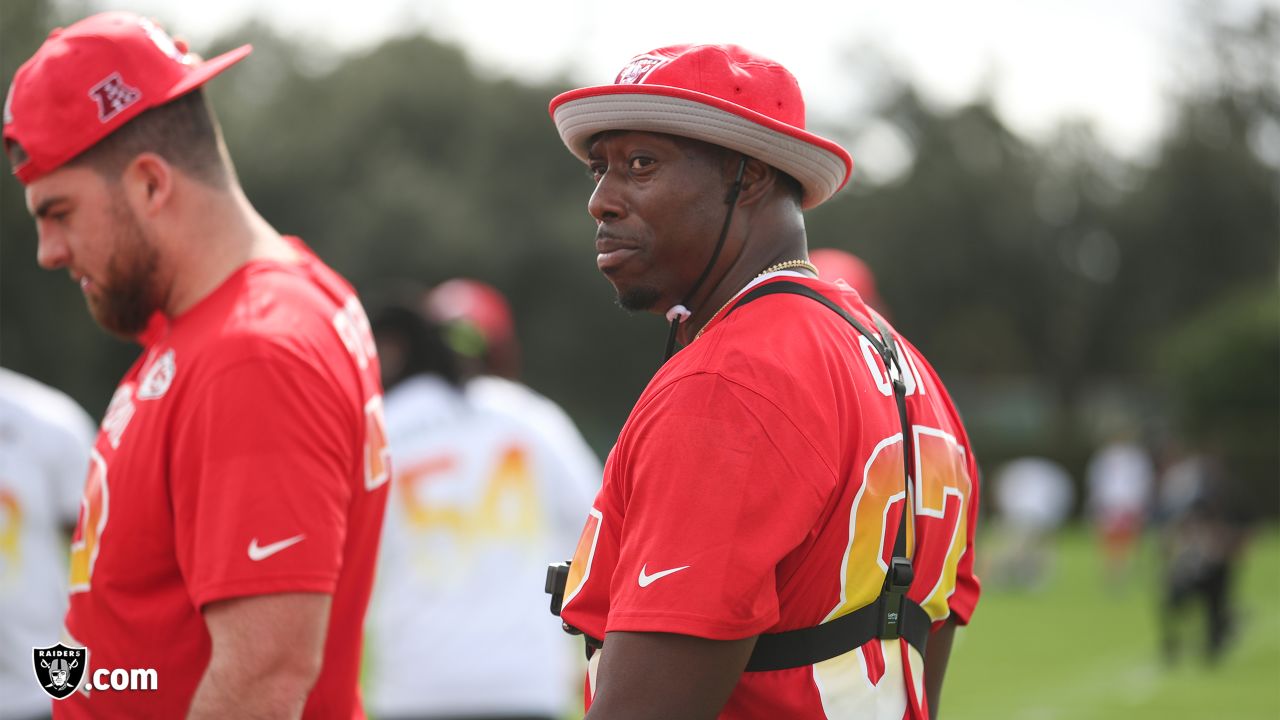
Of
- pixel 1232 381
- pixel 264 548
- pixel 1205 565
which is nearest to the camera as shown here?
pixel 264 548

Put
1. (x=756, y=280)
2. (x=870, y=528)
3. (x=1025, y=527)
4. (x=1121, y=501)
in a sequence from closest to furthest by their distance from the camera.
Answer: (x=870, y=528) → (x=756, y=280) → (x=1025, y=527) → (x=1121, y=501)

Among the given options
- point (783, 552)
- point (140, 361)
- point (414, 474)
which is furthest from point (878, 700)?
point (414, 474)

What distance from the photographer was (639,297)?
8.55 feet

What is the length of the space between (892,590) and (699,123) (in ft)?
2.82

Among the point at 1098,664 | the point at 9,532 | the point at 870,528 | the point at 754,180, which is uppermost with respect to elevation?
the point at 754,180

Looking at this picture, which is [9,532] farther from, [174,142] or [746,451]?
[746,451]

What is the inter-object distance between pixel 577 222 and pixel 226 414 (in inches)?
1592

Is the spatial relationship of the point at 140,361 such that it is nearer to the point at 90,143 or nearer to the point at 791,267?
the point at 90,143

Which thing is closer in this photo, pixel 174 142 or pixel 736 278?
pixel 736 278

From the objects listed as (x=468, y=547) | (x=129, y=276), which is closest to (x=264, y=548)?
(x=129, y=276)

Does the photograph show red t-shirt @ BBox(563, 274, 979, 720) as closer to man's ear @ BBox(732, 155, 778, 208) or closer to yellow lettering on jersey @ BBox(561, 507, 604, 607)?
yellow lettering on jersey @ BBox(561, 507, 604, 607)

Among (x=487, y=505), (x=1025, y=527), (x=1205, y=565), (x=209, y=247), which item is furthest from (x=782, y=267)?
(x=1025, y=527)

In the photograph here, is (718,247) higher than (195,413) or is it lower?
higher

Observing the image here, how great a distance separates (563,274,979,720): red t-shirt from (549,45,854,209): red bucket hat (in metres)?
0.24
